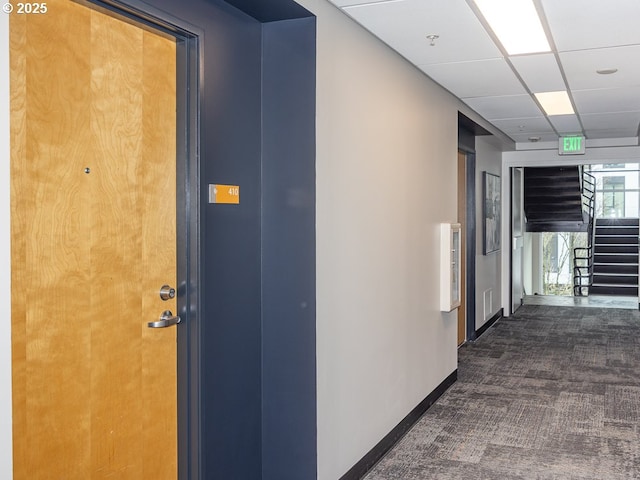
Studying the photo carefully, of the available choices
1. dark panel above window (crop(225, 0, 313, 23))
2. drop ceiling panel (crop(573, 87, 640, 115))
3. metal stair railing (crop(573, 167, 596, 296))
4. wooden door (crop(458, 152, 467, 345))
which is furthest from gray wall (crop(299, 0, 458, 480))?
metal stair railing (crop(573, 167, 596, 296))

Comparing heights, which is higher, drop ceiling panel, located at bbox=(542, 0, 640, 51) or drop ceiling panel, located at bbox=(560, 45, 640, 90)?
drop ceiling panel, located at bbox=(560, 45, 640, 90)

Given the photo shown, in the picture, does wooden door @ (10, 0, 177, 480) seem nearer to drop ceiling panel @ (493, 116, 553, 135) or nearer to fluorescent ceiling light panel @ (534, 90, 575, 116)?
fluorescent ceiling light panel @ (534, 90, 575, 116)

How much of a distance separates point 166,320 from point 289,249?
0.63 m

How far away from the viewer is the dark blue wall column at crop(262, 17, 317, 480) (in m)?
2.73

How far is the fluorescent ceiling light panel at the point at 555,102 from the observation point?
4.89m

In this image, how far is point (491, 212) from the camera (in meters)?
7.46

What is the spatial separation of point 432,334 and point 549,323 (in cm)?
391

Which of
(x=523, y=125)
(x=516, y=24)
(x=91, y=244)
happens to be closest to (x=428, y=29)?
(x=516, y=24)

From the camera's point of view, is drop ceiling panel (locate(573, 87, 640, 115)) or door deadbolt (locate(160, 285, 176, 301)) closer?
door deadbolt (locate(160, 285, 176, 301))

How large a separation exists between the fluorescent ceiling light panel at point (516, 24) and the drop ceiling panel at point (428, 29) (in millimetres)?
68

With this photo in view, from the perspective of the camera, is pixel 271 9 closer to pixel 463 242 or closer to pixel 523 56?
pixel 523 56

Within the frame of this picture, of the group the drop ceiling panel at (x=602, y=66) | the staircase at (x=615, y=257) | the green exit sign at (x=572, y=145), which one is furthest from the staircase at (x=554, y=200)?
the drop ceiling panel at (x=602, y=66)

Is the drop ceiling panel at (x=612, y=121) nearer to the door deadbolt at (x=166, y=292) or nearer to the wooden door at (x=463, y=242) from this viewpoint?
the wooden door at (x=463, y=242)

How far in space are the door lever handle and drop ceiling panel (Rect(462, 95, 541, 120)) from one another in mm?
3401
